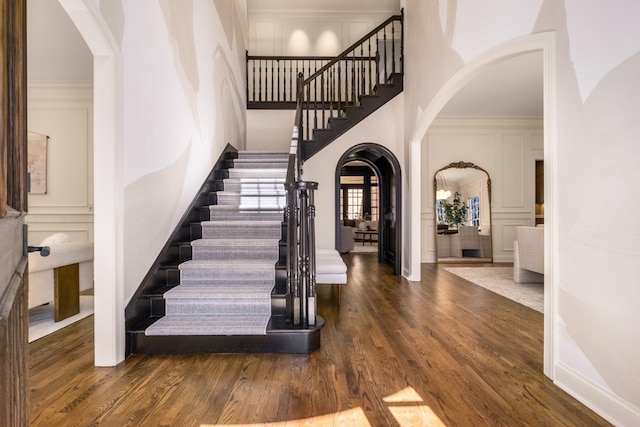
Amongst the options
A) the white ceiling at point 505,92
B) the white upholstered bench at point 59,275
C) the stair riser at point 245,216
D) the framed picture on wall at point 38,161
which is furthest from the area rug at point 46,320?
the white ceiling at point 505,92

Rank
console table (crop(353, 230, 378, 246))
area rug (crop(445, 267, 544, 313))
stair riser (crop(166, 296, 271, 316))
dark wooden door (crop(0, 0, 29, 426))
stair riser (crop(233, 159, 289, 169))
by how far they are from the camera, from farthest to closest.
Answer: console table (crop(353, 230, 378, 246)) < stair riser (crop(233, 159, 289, 169)) < area rug (crop(445, 267, 544, 313)) < stair riser (crop(166, 296, 271, 316)) < dark wooden door (crop(0, 0, 29, 426))

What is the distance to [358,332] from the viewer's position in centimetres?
278

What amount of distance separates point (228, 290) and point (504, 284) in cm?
377

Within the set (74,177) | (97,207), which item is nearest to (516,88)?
(97,207)

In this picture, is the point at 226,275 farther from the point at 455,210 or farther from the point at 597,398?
the point at 455,210

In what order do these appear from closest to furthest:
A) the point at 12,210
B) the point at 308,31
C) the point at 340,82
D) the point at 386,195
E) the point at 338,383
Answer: the point at 12,210
the point at 338,383
the point at 340,82
the point at 386,195
the point at 308,31

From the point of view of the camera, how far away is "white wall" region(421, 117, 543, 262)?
6.88 meters

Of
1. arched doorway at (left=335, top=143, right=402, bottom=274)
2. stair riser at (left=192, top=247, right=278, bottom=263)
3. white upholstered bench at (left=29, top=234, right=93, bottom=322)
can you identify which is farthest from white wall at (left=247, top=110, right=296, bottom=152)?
white upholstered bench at (left=29, top=234, right=93, bottom=322)

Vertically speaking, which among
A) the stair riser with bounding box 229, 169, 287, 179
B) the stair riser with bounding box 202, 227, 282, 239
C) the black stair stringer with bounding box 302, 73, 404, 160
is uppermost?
the black stair stringer with bounding box 302, 73, 404, 160

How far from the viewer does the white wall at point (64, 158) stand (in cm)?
516

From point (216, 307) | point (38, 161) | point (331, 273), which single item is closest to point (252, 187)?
point (331, 273)

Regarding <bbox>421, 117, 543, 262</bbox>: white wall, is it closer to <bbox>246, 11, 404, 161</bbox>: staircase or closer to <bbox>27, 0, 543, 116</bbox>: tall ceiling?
<bbox>27, 0, 543, 116</bbox>: tall ceiling

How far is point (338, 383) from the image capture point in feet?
6.42

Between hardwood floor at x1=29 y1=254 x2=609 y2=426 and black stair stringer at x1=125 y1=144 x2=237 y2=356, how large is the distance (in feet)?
1.00
